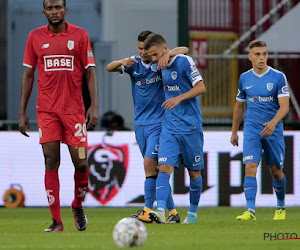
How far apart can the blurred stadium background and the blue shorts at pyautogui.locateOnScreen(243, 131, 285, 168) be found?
3.61 metres

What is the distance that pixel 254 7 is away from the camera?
1792cm

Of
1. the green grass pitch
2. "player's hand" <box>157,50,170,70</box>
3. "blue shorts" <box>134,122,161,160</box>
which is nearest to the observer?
the green grass pitch

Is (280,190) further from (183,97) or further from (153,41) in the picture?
(153,41)

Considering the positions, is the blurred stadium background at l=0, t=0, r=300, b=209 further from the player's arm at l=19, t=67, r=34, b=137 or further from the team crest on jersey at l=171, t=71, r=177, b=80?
the player's arm at l=19, t=67, r=34, b=137

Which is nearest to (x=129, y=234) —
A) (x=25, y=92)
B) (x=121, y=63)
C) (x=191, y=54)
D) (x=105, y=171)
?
(x=25, y=92)

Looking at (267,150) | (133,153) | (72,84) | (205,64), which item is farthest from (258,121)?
(205,64)

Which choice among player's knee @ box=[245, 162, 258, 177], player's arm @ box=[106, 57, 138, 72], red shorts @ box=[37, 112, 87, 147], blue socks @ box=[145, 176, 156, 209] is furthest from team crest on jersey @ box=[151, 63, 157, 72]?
red shorts @ box=[37, 112, 87, 147]

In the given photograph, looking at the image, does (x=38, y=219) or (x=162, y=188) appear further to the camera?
(x=38, y=219)

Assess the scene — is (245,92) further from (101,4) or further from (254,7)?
(101,4)

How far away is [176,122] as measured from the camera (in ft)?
39.5

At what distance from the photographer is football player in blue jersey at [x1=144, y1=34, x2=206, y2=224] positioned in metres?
11.9

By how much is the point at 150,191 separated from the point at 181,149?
1.91 ft

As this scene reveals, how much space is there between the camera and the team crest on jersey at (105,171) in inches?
659

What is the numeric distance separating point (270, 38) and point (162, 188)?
672 cm
